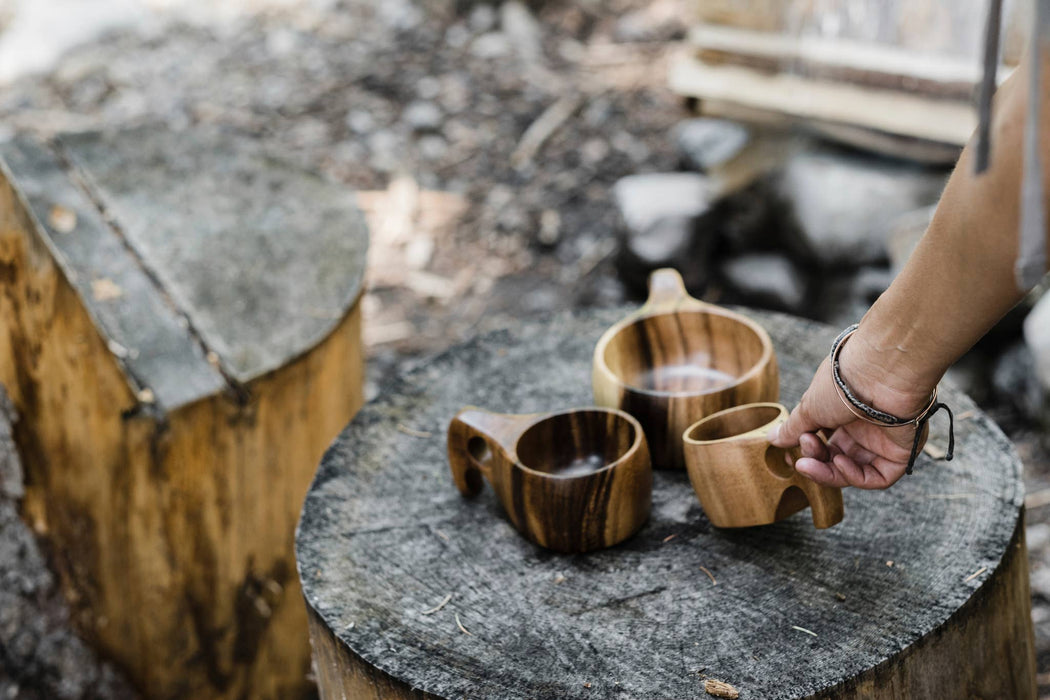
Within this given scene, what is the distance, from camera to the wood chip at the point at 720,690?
1.12 m

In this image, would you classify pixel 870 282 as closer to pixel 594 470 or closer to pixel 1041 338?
pixel 1041 338

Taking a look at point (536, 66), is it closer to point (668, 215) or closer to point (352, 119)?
point (352, 119)

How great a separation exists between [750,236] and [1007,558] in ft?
8.01

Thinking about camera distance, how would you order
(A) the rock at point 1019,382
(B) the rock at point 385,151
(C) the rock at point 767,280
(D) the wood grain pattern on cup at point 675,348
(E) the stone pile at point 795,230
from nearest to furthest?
(D) the wood grain pattern on cup at point 675,348 < (A) the rock at point 1019,382 < (E) the stone pile at point 795,230 < (C) the rock at point 767,280 < (B) the rock at point 385,151

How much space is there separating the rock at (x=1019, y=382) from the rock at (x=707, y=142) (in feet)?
3.98

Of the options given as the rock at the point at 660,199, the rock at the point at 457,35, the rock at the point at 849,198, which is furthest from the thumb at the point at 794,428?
the rock at the point at 457,35

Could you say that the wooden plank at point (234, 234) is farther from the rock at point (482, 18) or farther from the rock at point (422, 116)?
the rock at point (482, 18)

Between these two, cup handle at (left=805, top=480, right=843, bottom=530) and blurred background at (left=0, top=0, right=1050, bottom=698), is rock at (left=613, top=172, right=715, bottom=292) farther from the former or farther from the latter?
cup handle at (left=805, top=480, right=843, bottom=530)

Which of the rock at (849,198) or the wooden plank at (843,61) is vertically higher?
the wooden plank at (843,61)

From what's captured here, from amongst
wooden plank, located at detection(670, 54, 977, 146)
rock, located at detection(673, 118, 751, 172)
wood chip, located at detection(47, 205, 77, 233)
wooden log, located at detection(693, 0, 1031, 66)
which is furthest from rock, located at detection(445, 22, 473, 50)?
wood chip, located at detection(47, 205, 77, 233)

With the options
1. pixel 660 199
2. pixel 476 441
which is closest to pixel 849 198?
pixel 660 199

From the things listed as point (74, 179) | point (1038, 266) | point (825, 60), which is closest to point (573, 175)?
point (825, 60)

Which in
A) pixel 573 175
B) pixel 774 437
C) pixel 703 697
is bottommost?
pixel 573 175

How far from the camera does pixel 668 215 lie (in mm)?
3547
